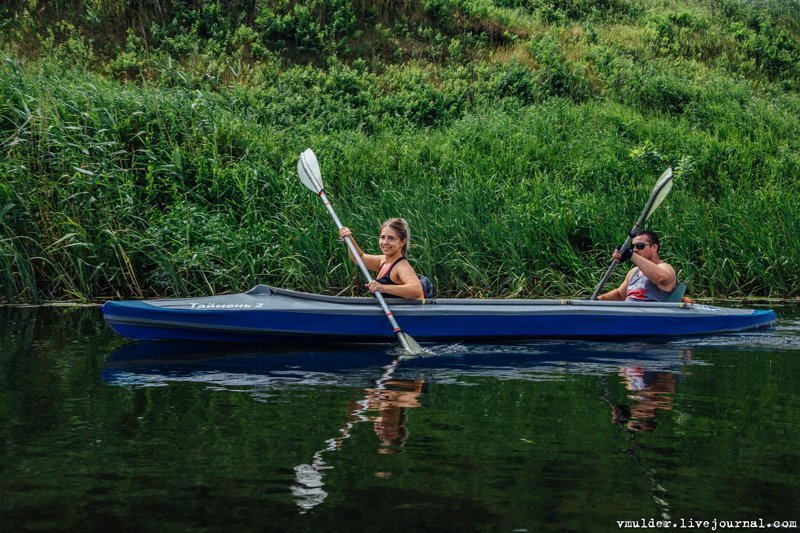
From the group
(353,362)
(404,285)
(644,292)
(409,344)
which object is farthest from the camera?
(644,292)

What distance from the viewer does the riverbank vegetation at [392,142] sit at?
9.09 metres

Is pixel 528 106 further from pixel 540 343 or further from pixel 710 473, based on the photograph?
pixel 710 473

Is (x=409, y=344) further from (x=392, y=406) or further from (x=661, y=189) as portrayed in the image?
(x=661, y=189)

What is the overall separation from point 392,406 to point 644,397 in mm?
1314

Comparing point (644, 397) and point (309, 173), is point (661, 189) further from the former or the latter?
point (644, 397)

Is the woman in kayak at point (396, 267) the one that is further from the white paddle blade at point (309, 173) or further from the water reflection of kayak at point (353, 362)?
the white paddle blade at point (309, 173)

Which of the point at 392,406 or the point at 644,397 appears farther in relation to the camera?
the point at 644,397

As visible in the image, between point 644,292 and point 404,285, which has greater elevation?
point 404,285

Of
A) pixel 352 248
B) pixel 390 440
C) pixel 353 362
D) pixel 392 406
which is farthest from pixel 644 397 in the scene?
pixel 352 248

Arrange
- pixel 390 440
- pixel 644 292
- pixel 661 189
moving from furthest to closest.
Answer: pixel 661 189
pixel 644 292
pixel 390 440

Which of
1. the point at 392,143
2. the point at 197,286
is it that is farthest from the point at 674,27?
the point at 197,286

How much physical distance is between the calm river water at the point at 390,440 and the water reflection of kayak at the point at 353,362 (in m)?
0.03

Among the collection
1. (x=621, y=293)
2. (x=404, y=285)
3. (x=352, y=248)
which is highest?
(x=352, y=248)

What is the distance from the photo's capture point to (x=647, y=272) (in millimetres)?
7641
